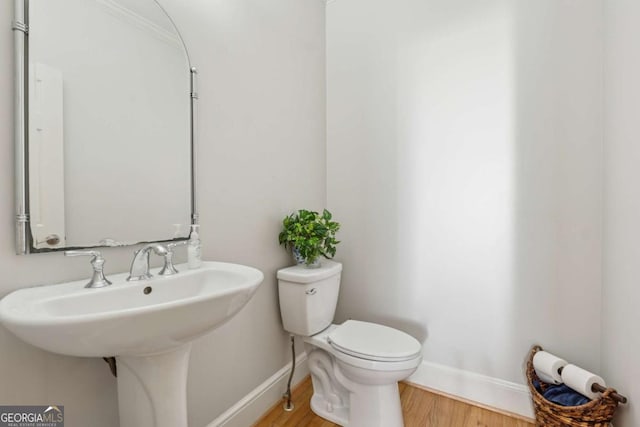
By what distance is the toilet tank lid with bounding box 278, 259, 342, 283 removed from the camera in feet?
4.66

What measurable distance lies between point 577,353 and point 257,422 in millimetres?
1542

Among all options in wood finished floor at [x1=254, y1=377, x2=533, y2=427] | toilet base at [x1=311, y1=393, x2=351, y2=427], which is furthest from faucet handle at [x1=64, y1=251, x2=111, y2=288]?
toilet base at [x1=311, y1=393, x2=351, y2=427]

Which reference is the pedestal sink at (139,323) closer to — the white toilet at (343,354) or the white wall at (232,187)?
the white wall at (232,187)

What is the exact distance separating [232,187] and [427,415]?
148 cm

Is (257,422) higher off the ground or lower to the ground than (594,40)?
lower

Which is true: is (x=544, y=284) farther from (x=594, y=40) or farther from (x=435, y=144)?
(x=594, y=40)

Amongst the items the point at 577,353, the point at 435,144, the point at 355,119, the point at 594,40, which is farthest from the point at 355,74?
the point at 577,353

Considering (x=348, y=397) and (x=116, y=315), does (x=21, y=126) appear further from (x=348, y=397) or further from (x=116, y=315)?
(x=348, y=397)

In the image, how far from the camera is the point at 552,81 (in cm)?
137

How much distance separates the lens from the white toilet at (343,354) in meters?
1.22

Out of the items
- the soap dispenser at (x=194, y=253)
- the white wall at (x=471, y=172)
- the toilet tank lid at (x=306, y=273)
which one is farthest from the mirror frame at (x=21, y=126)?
the white wall at (x=471, y=172)

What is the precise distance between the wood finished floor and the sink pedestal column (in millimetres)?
746

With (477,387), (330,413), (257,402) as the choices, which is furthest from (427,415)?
(257,402)

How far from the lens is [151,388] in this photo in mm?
787
